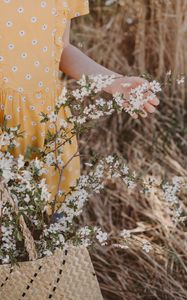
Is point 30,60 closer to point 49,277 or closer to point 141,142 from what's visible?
point 49,277

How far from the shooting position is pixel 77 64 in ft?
5.56

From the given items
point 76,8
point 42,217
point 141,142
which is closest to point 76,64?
point 76,8

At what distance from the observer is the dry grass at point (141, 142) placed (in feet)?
6.75

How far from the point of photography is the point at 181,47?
308 centimetres

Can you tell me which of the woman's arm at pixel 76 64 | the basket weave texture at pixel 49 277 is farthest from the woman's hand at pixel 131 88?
the basket weave texture at pixel 49 277

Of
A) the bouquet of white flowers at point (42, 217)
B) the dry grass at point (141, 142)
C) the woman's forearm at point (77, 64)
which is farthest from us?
the dry grass at point (141, 142)

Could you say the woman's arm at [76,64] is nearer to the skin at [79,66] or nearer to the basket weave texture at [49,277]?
the skin at [79,66]

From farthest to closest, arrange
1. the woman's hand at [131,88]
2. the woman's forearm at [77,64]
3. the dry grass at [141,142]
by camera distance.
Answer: the dry grass at [141,142] < the woman's forearm at [77,64] < the woman's hand at [131,88]

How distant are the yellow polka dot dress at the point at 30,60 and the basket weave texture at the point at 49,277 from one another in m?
0.31

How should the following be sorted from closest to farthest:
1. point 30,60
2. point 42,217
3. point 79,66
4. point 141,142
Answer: point 42,217
point 30,60
point 79,66
point 141,142

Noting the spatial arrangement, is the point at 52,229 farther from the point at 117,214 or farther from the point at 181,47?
the point at 181,47

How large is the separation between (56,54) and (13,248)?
49 centimetres

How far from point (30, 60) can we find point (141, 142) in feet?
4.64

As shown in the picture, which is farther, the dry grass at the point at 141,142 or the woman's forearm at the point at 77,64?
the dry grass at the point at 141,142
